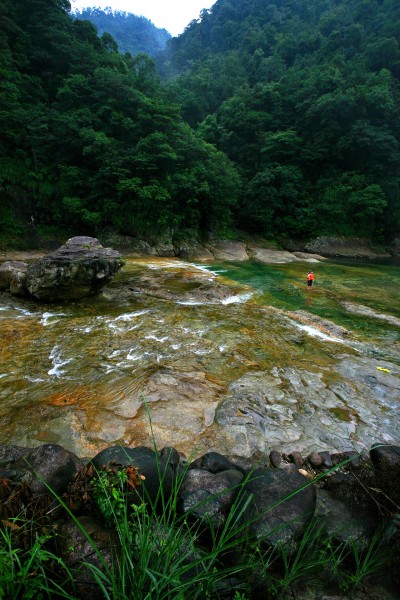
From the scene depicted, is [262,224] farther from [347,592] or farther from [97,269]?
[347,592]

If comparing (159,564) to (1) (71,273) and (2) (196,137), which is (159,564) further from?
(2) (196,137)

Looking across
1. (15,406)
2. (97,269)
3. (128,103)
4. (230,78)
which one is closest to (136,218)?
(128,103)

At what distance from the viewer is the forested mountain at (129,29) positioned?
9361cm

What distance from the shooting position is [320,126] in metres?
31.5

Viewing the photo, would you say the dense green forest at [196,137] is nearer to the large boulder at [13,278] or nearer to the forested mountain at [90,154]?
the forested mountain at [90,154]

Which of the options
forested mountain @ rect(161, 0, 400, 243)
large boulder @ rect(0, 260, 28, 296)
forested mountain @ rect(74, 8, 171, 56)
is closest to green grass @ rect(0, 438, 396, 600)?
large boulder @ rect(0, 260, 28, 296)

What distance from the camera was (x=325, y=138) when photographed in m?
30.5

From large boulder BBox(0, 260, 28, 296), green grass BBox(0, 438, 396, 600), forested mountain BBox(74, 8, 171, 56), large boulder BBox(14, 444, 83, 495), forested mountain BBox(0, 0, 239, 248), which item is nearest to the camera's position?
green grass BBox(0, 438, 396, 600)

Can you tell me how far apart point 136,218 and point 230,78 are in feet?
118

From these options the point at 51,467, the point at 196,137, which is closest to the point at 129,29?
the point at 196,137

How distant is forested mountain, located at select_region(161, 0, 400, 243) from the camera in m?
28.5

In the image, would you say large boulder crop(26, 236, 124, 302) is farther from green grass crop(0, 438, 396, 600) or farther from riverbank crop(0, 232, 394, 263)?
riverbank crop(0, 232, 394, 263)

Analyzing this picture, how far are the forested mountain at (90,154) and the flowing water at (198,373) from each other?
12.9 meters

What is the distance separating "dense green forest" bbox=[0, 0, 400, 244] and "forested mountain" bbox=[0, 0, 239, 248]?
0.10m
